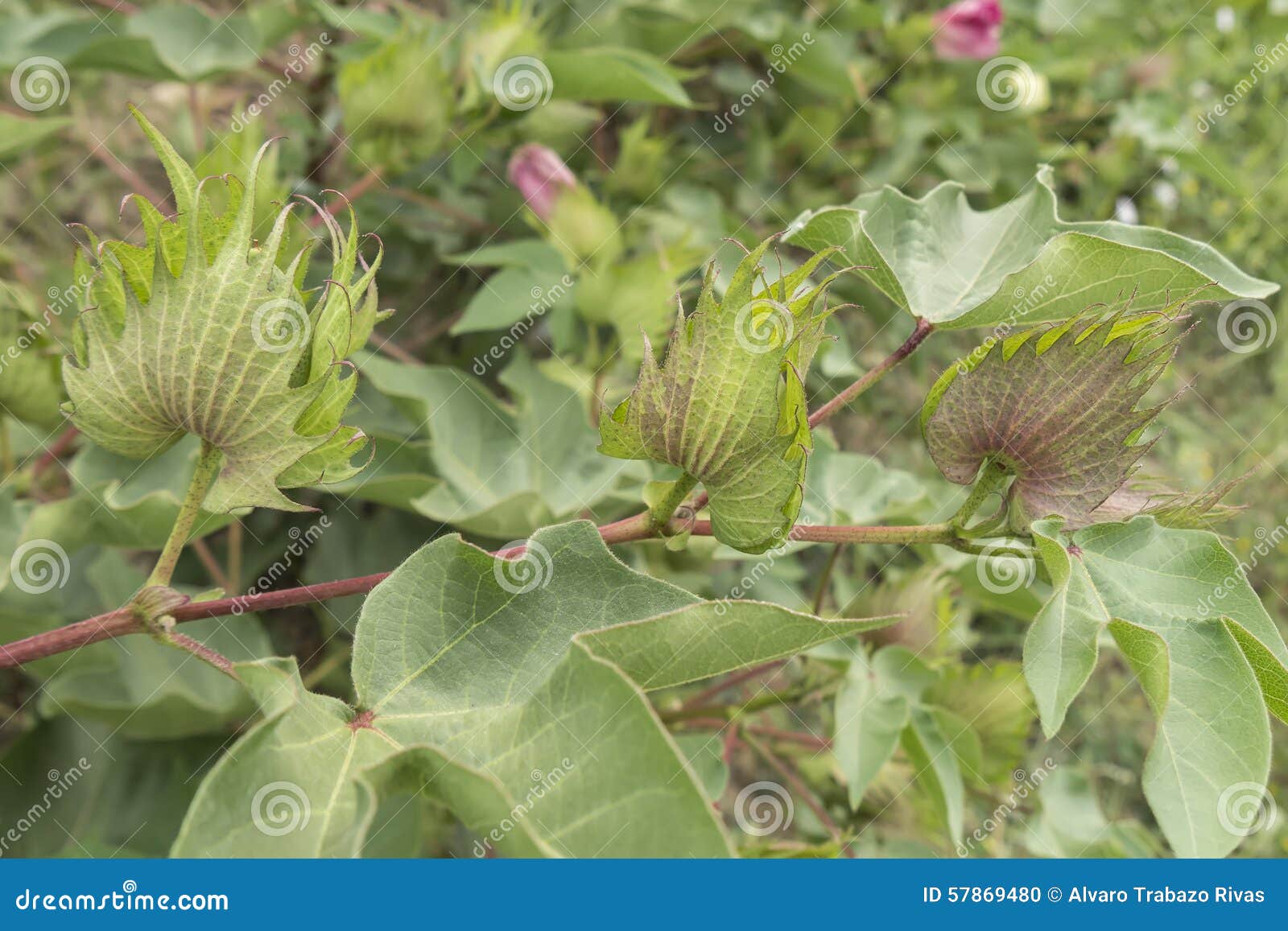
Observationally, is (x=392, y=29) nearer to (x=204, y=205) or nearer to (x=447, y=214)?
(x=447, y=214)

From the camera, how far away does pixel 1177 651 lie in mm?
511

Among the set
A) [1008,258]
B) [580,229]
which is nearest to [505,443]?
[580,229]

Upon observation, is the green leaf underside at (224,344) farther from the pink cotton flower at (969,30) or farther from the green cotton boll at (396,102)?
the pink cotton flower at (969,30)

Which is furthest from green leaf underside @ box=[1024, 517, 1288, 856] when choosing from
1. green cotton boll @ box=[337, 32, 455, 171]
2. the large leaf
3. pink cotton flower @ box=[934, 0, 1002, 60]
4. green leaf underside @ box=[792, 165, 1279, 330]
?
pink cotton flower @ box=[934, 0, 1002, 60]

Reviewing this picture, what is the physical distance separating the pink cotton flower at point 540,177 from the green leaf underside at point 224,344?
2.00 feet

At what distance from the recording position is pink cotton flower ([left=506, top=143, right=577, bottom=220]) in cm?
107

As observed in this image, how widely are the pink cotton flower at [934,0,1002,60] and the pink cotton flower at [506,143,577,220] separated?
0.61m

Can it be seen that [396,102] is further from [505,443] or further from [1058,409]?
[1058,409]

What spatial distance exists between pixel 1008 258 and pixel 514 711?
420 millimetres

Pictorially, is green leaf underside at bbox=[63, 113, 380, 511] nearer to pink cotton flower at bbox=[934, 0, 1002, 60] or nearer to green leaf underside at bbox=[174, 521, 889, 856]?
green leaf underside at bbox=[174, 521, 889, 856]

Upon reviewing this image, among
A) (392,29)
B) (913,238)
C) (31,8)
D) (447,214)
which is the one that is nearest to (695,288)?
(447,214)

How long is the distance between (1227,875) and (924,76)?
3.75 feet

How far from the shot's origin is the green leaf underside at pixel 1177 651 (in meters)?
0.47

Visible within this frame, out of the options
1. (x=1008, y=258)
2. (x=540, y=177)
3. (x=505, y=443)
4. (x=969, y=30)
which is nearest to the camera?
(x=1008, y=258)
